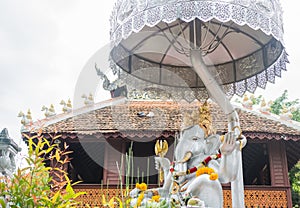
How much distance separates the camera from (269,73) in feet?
A: 14.7

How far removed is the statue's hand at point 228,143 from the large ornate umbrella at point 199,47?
56 centimetres

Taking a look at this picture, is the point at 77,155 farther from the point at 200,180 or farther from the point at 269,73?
the point at 200,180

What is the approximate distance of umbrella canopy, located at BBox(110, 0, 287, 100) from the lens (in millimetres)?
3445

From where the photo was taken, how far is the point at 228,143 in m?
2.74

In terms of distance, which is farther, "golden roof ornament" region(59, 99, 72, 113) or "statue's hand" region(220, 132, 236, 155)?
"golden roof ornament" region(59, 99, 72, 113)

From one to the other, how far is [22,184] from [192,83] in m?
3.34

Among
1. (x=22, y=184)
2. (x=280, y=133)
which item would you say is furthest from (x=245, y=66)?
(x=280, y=133)

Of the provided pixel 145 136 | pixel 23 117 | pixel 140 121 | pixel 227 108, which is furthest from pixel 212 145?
pixel 23 117

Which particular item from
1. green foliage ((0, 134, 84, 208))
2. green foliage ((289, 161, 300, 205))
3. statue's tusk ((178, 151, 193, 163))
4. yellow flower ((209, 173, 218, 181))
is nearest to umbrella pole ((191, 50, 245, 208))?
statue's tusk ((178, 151, 193, 163))

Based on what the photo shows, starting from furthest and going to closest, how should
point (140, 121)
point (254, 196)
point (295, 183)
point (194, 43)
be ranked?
point (295, 183), point (140, 121), point (254, 196), point (194, 43)

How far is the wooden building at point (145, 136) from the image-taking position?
360 inches

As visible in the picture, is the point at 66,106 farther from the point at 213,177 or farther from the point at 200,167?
the point at 213,177

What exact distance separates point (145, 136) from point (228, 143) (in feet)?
21.3

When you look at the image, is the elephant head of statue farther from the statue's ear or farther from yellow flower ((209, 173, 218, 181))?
yellow flower ((209, 173, 218, 181))
